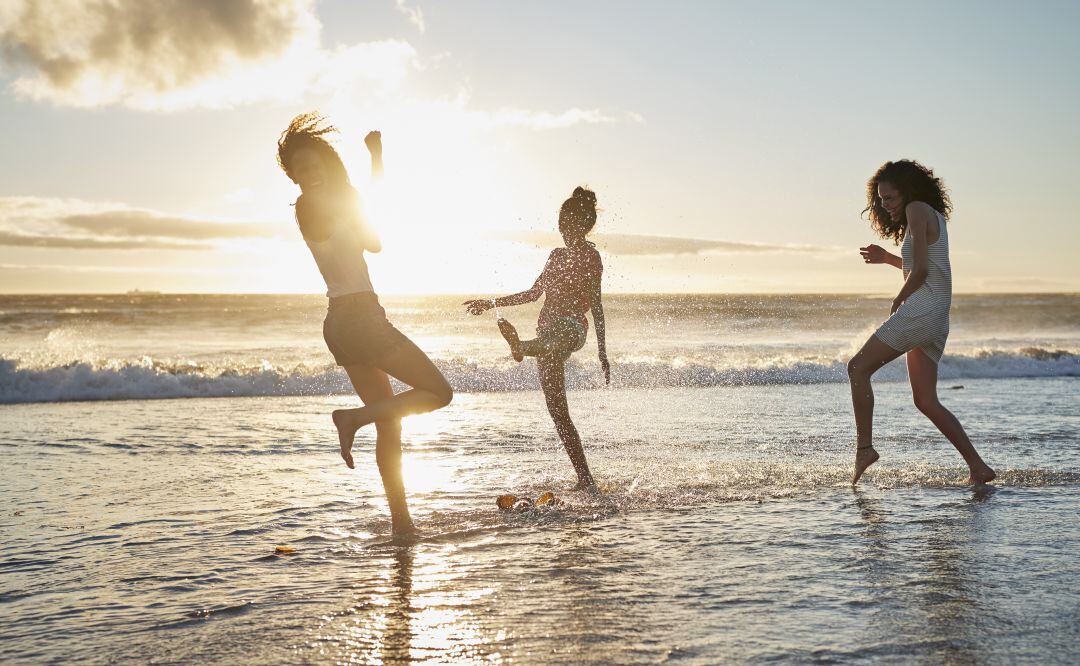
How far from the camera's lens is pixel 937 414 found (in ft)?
20.1

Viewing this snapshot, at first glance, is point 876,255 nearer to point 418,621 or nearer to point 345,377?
point 418,621


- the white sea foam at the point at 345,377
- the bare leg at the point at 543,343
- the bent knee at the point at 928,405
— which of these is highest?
the bare leg at the point at 543,343

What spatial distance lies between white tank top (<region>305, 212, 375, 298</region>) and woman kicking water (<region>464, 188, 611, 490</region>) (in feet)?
5.15

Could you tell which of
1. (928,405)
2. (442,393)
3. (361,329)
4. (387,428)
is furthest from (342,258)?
(928,405)

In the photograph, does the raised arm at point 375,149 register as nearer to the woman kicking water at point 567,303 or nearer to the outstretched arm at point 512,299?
the outstretched arm at point 512,299

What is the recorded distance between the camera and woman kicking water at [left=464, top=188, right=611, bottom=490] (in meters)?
6.04

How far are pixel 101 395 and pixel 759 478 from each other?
39.9 feet

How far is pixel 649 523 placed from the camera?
5.06 m

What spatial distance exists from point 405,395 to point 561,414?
178 centimetres

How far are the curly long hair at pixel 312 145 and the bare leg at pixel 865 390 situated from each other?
11.7 feet

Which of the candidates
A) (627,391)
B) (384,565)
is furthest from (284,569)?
(627,391)

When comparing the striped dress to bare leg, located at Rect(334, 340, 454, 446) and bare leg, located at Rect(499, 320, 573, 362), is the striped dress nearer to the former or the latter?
bare leg, located at Rect(499, 320, 573, 362)

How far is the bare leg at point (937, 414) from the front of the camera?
606 cm

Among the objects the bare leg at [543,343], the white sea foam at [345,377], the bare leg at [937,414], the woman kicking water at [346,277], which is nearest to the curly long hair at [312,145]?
the woman kicking water at [346,277]
